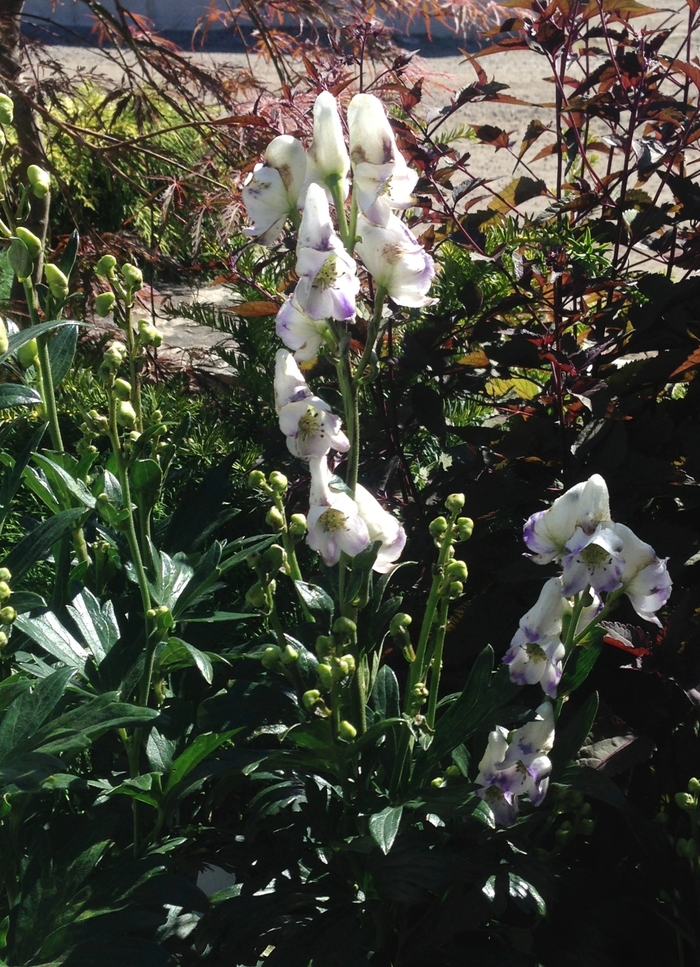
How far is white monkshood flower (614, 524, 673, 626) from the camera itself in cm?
113

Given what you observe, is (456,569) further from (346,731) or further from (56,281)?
(56,281)

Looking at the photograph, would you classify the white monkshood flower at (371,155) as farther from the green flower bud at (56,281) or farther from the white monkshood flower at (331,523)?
the green flower bud at (56,281)

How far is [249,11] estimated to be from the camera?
8.27ft

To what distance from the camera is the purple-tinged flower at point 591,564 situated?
3.63 ft

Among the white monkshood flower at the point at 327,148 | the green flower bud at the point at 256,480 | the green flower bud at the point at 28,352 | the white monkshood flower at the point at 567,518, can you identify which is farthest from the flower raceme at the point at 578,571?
the green flower bud at the point at 28,352

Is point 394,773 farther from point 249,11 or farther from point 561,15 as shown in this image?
point 249,11

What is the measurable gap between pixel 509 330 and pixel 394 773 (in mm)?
901

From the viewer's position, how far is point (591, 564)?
3.68 ft

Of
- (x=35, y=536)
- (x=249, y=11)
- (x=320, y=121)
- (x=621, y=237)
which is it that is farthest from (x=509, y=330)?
(x=249, y=11)

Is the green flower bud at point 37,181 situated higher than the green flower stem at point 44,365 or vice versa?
the green flower bud at point 37,181

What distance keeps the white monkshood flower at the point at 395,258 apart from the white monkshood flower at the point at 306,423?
0.16m

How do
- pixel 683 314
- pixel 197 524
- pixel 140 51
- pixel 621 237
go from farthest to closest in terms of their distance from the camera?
pixel 140 51 < pixel 621 237 < pixel 683 314 < pixel 197 524

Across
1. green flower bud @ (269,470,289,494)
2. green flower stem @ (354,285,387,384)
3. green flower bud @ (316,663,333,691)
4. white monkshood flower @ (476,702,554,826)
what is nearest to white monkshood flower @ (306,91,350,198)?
green flower stem @ (354,285,387,384)

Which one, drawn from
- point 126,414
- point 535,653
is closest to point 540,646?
point 535,653
